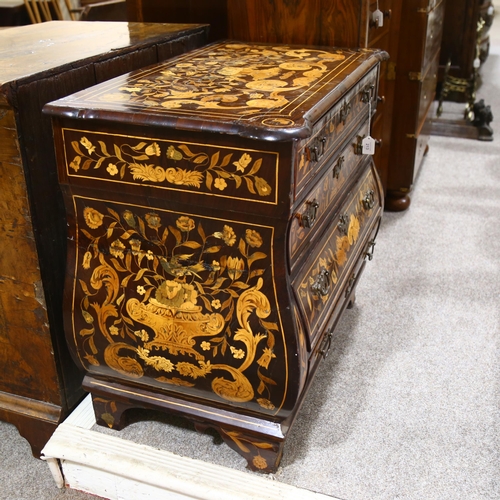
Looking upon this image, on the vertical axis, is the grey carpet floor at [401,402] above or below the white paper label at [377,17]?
below

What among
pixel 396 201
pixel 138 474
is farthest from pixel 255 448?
pixel 396 201

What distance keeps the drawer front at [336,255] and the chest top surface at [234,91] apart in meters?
0.31

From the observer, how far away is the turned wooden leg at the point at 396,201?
2773 mm

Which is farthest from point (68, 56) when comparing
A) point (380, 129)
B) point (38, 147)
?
point (380, 129)

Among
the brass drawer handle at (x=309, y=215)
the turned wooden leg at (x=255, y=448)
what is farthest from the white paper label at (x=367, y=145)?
the turned wooden leg at (x=255, y=448)

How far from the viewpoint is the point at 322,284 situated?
1.34 metres

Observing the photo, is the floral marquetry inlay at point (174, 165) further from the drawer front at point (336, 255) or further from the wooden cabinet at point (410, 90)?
the wooden cabinet at point (410, 90)

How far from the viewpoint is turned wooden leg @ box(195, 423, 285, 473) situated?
1.30 m

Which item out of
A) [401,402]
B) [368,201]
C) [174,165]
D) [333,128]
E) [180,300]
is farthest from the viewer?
[368,201]

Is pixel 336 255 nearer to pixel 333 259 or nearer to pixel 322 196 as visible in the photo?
pixel 333 259

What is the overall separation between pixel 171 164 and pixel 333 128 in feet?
1.32

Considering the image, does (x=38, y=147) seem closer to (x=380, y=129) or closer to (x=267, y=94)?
(x=267, y=94)

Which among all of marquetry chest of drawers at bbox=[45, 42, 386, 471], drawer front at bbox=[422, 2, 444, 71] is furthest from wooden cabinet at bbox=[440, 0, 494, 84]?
marquetry chest of drawers at bbox=[45, 42, 386, 471]

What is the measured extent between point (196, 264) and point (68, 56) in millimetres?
581
